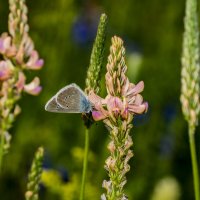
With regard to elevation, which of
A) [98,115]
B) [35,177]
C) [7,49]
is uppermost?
[7,49]

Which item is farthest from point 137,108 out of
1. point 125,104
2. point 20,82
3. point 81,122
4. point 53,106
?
point 81,122

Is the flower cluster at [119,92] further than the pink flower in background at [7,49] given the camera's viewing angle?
No

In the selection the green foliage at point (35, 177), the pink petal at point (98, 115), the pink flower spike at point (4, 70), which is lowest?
the green foliage at point (35, 177)

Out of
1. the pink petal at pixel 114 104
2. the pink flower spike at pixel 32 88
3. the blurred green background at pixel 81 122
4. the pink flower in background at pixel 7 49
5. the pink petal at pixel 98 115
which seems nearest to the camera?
the pink petal at pixel 114 104

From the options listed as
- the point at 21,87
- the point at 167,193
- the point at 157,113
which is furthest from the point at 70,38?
the point at 21,87

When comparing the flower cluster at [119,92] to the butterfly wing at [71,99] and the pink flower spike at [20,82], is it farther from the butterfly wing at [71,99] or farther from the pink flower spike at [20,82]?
the pink flower spike at [20,82]

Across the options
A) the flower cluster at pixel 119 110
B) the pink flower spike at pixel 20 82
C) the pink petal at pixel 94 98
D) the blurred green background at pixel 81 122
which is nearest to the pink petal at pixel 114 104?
the flower cluster at pixel 119 110

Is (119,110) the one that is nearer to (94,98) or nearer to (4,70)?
(94,98)

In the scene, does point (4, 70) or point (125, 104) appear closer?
point (125, 104)
